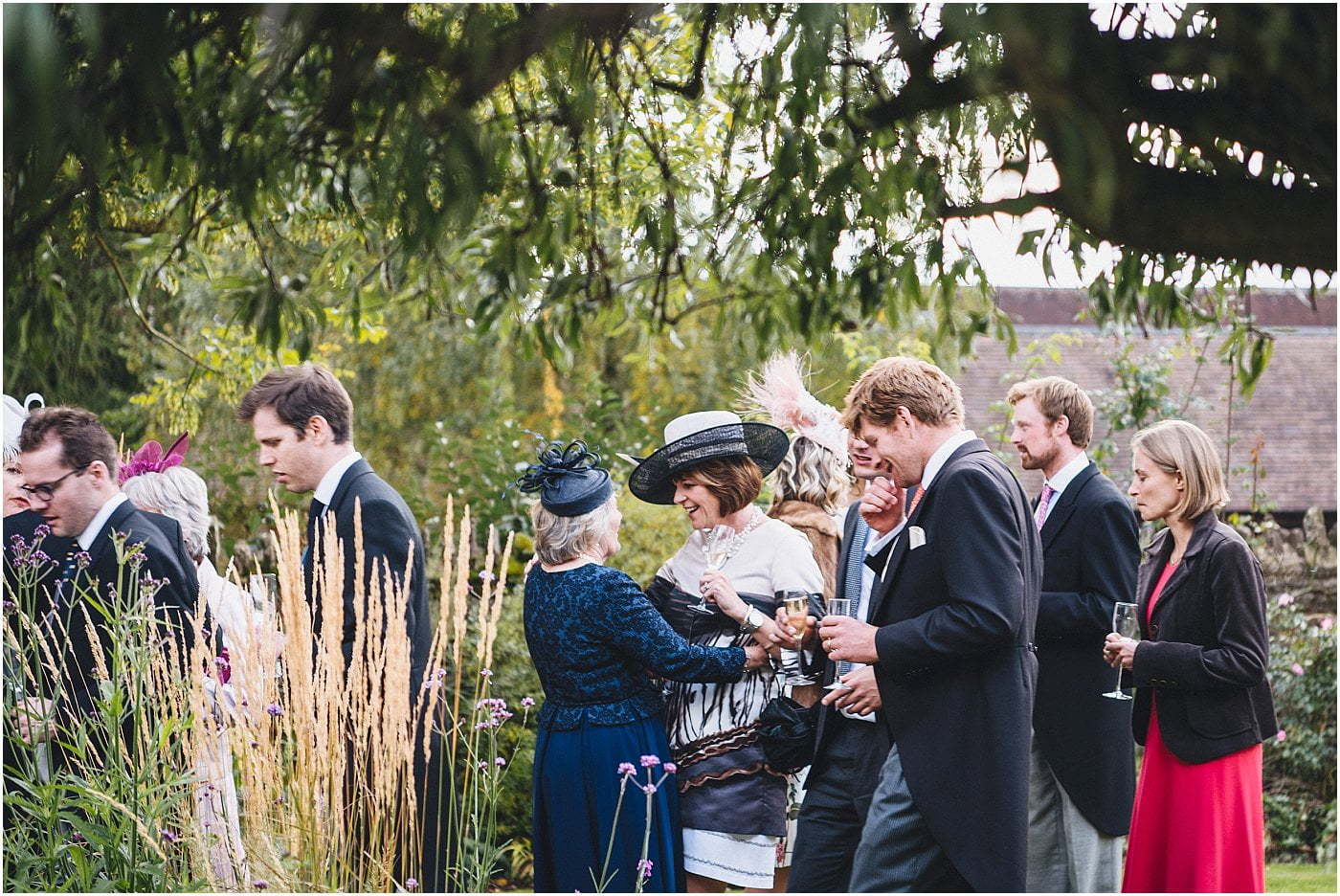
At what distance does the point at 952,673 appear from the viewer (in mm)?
3244

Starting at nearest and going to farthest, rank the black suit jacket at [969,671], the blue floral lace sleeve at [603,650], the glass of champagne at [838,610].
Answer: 1. the black suit jacket at [969,671]
2. the glass of champagne at [838,610]
3. the blue floral lace sleeve at [603,650]

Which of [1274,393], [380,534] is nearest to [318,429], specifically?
[380,534]

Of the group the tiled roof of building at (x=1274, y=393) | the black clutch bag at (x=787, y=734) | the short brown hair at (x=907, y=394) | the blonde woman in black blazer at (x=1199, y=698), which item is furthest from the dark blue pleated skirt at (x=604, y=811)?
the tiled roof of building at (x=1274, y=393)

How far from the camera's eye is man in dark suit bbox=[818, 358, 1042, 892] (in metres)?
3.14

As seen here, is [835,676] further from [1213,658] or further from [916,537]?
[1213,658]

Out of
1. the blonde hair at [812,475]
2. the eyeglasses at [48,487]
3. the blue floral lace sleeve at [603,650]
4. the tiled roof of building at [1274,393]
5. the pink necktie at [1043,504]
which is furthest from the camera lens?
the tiled roof of building at [1274,393]

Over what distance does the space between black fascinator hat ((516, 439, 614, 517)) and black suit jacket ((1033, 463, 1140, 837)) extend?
147 centimetres

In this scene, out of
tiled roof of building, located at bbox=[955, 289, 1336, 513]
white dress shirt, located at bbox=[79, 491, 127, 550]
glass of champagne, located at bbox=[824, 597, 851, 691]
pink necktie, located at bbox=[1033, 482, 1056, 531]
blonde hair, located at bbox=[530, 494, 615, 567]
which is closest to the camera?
glass of champagne, located at bbox=[824, 597, 851, 691]

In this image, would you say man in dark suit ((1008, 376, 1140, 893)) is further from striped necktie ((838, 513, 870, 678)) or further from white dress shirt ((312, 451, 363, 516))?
white dress shirt ((312, 451, 363, 516))

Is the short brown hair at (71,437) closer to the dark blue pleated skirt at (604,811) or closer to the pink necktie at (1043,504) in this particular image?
the dark blue pleated skirt at (604,811)

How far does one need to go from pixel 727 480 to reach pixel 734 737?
750 millimetres

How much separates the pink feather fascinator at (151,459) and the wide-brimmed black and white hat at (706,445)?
1721 millimetres

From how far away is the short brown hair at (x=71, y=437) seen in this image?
4.25 metres

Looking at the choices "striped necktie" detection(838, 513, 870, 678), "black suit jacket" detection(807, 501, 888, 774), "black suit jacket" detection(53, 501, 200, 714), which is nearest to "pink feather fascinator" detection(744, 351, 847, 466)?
"black suit jacket" detection(807, 501, 888, 774)
